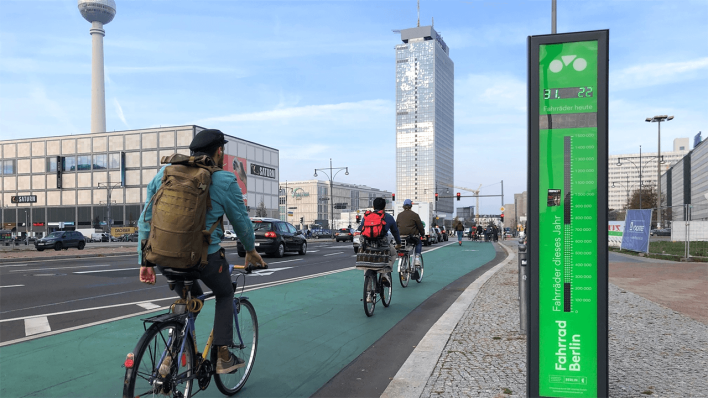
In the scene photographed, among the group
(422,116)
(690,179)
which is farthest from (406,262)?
(422,116)

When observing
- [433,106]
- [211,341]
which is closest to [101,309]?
[211,341]

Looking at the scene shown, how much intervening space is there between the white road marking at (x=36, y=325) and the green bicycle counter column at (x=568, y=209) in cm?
584

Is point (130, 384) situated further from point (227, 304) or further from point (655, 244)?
point (655, 244)

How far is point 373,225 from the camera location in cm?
771

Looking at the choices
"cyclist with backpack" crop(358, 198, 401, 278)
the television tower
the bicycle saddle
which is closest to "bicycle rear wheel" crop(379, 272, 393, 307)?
"cyclist with backpack" crop(358, 198, 401, 278)

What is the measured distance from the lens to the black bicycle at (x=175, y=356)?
2.84 metres

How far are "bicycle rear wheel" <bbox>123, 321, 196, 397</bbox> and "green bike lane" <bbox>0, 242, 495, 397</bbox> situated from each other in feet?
1.62

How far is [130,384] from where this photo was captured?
2.76 meters

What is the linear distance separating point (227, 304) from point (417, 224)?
7563mm

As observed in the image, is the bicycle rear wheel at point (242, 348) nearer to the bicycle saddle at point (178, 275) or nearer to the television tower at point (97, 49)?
the bicycle saddle at point (178, 275)

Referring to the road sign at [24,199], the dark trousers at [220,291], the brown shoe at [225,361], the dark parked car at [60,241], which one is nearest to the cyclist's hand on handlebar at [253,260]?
the dark trousers at [220,291]

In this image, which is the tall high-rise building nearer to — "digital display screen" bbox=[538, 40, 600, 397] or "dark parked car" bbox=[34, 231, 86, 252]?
"dark parked car" bbox=[34, 231, 86, 252]

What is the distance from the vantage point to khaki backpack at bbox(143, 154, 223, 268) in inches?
116

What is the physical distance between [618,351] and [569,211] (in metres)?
2.75
